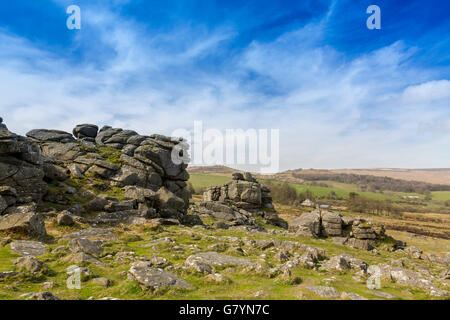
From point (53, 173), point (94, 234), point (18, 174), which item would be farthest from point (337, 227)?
point (18, 174)

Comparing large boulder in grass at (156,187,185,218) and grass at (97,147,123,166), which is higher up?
grass at (97,147,123,166)

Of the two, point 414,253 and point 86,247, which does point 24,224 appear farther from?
point 414,253

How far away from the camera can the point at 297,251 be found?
49.8ft

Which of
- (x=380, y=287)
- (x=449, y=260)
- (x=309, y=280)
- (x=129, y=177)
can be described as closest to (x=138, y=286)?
(x=309, y=280)

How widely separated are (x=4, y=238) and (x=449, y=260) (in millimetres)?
51820

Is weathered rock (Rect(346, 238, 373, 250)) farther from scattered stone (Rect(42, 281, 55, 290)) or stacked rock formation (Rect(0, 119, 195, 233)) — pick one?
scattered stone (Rect(42, 281, 55, 290))

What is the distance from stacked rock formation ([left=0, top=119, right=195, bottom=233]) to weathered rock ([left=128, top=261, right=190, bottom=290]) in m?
14.3

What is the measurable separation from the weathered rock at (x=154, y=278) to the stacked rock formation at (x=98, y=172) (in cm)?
1429

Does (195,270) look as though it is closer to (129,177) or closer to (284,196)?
(129,177)

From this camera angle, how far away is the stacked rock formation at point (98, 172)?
22516 mm

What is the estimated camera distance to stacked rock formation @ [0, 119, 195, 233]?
886 inches

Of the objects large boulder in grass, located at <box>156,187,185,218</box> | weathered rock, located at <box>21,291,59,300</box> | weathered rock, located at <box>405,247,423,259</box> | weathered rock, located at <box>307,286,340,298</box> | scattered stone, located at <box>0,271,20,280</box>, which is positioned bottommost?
weathered rock, located at <box>405,247,423,259</box>

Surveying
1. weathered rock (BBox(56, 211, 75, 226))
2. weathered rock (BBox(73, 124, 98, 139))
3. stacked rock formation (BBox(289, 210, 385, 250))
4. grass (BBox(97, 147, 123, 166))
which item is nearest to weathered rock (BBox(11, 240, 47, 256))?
weathered rock (BBox(56, 211, 75, 226))
